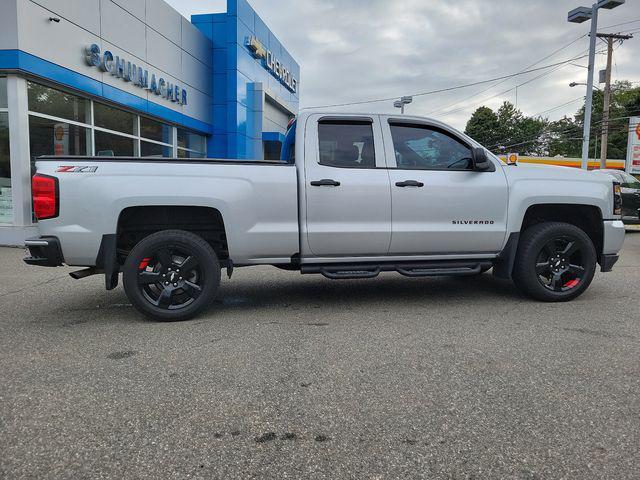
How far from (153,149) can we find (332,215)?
509 inches

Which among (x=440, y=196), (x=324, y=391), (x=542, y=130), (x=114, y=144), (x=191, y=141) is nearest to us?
(x=324, y=391)

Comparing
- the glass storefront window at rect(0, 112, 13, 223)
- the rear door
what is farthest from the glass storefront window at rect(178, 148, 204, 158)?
the rear door

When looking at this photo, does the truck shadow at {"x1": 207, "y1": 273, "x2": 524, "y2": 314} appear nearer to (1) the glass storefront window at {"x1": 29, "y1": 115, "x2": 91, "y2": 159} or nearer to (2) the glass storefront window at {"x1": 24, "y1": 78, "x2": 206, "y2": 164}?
(2) the glass storefront window at {"x1": 24, "y1": 78, "x2": 206, "y2": 164}

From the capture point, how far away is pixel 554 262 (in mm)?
5473

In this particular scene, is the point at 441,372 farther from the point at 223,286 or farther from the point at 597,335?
the point at 223,286

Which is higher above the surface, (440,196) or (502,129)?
(502,129)

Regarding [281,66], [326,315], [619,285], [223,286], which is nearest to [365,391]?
[326,315]

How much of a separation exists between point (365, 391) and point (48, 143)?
10.9 m

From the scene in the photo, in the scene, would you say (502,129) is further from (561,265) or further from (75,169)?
(75,169)

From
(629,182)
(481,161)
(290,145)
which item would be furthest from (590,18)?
(290,145)

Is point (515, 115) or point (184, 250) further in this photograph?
point (515, 115)

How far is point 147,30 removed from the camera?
1465 centimetres

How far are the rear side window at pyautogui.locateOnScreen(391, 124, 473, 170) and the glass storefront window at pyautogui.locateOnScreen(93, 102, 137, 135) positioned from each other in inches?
408

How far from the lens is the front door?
16.5 feet
